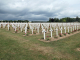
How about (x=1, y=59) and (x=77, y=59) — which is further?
(x=77, y=59)

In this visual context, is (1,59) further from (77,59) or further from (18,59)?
(77,59)

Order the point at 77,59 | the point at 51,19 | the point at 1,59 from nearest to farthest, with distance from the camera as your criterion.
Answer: the point at 1,59
the point at 77,59
the point at 51,19

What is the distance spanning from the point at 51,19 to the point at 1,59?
242 ft

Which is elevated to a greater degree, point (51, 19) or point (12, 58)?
point (51, 19)

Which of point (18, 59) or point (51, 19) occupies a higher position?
point (51, 19)

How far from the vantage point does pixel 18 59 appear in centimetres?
414

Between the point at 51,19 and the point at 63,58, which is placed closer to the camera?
the point at 63,58

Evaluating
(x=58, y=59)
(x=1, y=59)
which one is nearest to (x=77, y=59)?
(x=58, y=59)

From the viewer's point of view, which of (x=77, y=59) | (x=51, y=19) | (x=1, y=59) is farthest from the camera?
(x=51, y=19)

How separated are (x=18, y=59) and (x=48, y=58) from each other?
175 centimetres

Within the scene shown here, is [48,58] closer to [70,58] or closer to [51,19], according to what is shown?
[70,58]

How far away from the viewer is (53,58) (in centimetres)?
437

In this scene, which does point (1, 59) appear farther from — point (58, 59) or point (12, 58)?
point (58, 59)

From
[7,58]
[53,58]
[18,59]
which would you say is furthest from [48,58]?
[7,58]
